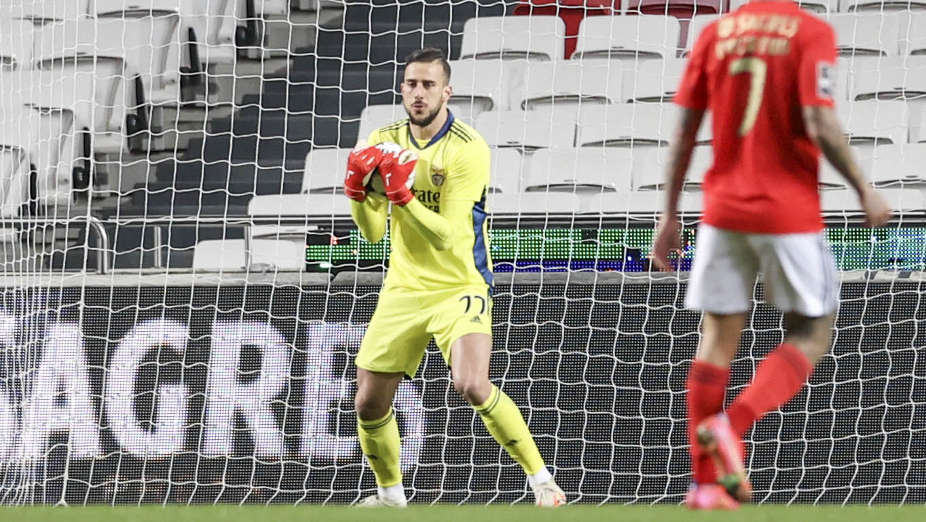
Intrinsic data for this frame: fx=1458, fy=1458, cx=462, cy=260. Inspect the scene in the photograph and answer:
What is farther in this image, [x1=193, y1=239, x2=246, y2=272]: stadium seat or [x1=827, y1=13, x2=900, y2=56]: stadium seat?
[x1=827, y1=13, x2=900, y2=56]: stadium seat

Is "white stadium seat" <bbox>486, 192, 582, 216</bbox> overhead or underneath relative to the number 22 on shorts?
overhead

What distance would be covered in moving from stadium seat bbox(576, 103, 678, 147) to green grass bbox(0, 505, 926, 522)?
4097 millimetres

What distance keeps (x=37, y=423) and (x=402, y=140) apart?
248 centimetres

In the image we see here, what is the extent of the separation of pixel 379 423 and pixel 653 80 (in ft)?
11.4

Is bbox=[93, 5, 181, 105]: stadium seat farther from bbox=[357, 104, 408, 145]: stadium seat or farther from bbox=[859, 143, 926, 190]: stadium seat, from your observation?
bbox=[859, 143, 926, 190]: stadium seat

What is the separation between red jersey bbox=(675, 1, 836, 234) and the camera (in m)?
3.59

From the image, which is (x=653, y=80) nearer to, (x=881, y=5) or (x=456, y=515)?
(x=881, y=5)

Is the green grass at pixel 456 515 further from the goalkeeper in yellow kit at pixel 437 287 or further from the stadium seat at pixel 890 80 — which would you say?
the stadium seat at pixel 890 80

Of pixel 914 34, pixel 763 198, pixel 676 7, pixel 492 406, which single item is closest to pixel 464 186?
pixel 492 406

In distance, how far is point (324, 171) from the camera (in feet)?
27.1

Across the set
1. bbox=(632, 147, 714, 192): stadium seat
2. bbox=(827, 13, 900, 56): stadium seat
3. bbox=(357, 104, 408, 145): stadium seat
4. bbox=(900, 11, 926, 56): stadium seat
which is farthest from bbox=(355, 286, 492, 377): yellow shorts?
bbox=(900, 11, 926, 56): stadium seat

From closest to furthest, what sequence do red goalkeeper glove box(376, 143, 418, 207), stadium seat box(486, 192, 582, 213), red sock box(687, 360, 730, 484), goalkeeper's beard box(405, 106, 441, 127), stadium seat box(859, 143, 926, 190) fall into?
red sock box(687, 360, 730, 484), red goalkeeper glove box(376, 143, 418, 207), goalkeeper's beard box(405, 106, 441, 127), stadium seat box(486, 192, 582, 213), stadium seat box(859, 143, 926, 190)

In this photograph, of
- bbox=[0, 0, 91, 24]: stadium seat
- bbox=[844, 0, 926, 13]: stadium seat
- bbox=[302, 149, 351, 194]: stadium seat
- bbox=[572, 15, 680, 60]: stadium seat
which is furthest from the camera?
bbox=[0, 0, 91, 24]: stadium seat

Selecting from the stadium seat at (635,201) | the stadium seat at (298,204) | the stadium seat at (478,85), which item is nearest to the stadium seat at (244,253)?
the stadium seat at (298,204)
